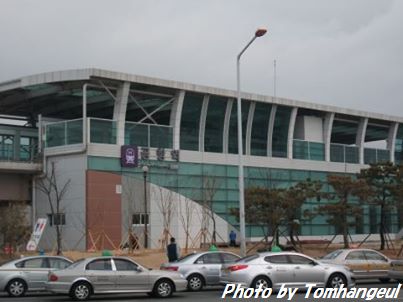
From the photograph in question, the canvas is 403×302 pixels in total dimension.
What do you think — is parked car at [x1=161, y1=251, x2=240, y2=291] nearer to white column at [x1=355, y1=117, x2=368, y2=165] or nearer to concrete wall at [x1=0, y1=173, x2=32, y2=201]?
concrete wall at [x1=0, y1=173, x2=32, y2=201]

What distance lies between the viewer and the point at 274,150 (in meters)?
56.2

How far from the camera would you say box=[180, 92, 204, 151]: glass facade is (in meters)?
50.8

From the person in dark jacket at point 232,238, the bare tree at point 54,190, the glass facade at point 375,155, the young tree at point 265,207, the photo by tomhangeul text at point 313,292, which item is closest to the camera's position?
the photo by tomhangeul text at point 313,292

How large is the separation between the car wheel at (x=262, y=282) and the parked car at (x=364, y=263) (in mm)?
5444

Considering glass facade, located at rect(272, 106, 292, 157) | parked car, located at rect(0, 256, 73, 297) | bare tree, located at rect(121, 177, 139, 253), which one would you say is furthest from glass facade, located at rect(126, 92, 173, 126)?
parked car, located at rect(0, 256, 73, 297)

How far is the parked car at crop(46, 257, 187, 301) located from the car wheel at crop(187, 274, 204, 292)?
234cm

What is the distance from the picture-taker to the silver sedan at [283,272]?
21.5m

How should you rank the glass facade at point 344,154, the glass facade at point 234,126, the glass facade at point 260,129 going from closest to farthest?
the glass facade at point 234,126, the glass facade at point 260,129, the glass facade at point 344,154

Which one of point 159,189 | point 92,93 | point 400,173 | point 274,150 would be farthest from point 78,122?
point 400,173

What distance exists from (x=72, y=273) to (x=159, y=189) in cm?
2787

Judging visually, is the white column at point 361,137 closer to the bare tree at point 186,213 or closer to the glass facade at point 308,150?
the glass facade at point 308,150

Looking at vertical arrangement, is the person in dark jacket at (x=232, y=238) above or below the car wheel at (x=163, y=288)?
above

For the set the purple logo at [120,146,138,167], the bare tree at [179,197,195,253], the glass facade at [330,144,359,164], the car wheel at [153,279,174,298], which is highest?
the glass facade at [330,144,359,164]

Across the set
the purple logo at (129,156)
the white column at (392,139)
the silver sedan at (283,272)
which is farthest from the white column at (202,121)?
the silver sedan at (283,272)
